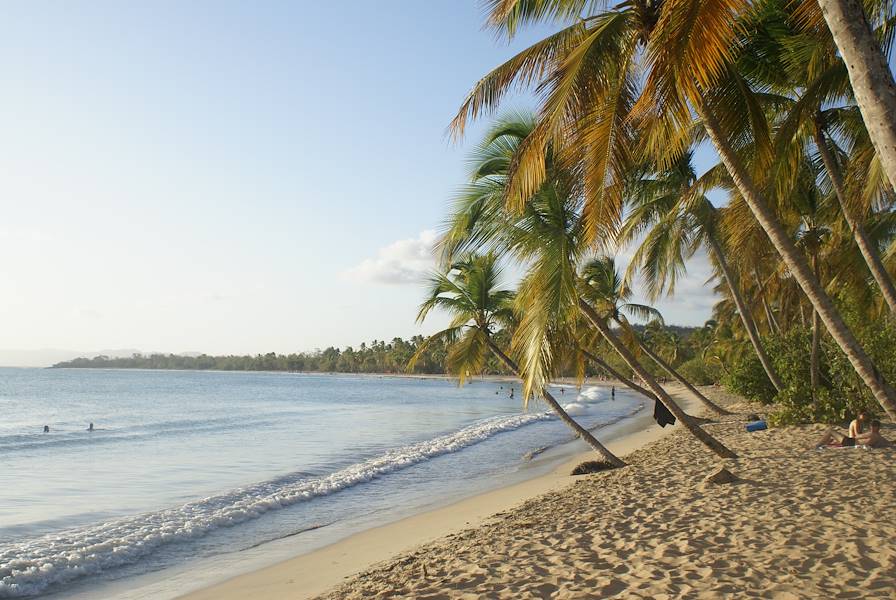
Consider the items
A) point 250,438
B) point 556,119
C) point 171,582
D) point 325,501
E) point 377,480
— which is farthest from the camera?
point 250,438

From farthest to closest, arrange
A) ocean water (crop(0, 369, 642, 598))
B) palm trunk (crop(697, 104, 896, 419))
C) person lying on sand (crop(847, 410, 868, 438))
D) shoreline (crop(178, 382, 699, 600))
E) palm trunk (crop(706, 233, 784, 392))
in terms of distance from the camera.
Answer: palm trunk (crop(706, 233, 784, 392)) → person lying on sand (crop(847, 410, 868, 438)) → ocean water (crop(0, 369, 642, 598)) → shoreline (crop(178, 382, 699, 600)) → palm trunk (crop(697, 104, 896, 419))

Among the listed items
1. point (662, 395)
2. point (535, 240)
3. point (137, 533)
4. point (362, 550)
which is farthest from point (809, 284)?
point (137, 533)

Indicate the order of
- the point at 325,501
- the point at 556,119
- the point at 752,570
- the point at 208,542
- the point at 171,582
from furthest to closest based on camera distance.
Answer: the point at 325,501
the point at 208,542
the point at 171,582
the point at 556,119
the point at 752,570

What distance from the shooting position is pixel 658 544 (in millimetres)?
5648

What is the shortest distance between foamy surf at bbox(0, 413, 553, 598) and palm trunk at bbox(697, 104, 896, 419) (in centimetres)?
857

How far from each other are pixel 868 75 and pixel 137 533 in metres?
10.3

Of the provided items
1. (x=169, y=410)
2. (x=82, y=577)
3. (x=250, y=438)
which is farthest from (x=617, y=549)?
(x=169, y=410)

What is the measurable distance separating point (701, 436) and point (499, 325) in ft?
15.2

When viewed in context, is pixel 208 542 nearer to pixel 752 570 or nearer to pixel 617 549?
pixel 617 549

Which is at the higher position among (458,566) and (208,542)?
(458,566)

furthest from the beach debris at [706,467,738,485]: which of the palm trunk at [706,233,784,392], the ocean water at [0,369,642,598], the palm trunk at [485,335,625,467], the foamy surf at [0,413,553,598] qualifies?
the foamy surf at [0,413,553,598]

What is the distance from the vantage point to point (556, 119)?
617 cm

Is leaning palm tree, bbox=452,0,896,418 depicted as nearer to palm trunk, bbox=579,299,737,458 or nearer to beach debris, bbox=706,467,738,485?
beach debris, bbox=706,467,738,485

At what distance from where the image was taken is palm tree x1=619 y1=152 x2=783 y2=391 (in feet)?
39.9
